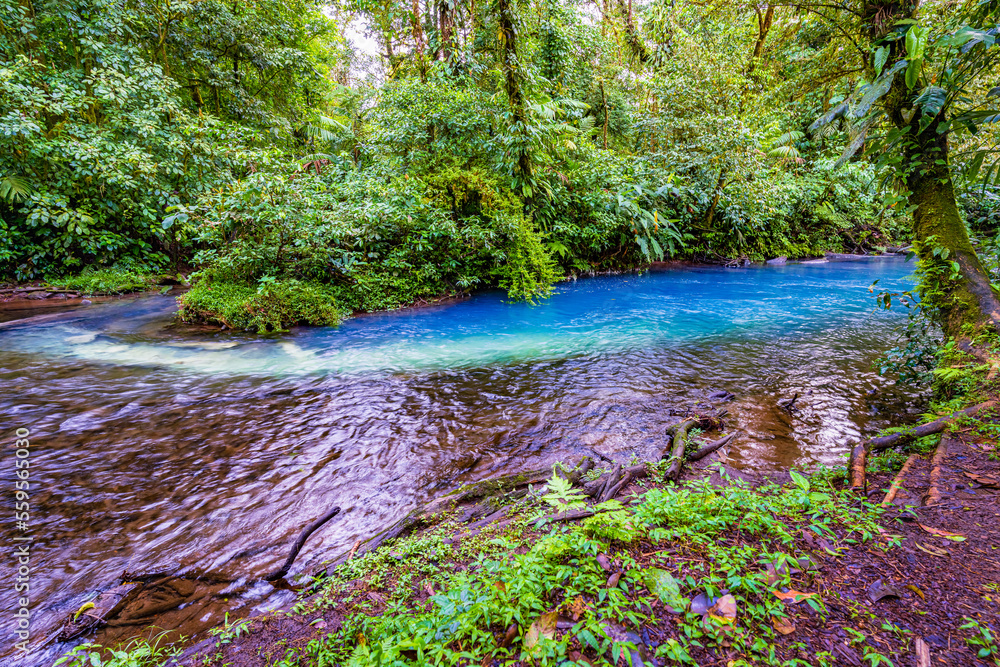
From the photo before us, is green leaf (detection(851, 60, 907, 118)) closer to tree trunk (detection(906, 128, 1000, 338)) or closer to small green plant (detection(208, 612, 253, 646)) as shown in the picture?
tree trunk (detection(906, 128, 1000, 338))

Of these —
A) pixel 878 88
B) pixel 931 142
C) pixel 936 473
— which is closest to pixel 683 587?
pixel 936 473

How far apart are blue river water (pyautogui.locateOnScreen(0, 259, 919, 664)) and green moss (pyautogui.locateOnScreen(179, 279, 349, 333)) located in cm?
40

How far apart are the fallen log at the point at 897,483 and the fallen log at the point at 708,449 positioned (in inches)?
46.5

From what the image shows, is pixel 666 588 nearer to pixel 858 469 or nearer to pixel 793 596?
pixel 793 596

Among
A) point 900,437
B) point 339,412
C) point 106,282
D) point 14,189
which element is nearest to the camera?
point 900,437

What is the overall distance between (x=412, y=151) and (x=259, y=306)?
6.17m

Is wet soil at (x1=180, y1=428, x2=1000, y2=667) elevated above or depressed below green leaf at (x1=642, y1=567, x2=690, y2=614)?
below

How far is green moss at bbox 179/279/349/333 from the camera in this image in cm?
843

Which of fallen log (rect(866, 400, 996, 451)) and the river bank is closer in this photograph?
the river bank

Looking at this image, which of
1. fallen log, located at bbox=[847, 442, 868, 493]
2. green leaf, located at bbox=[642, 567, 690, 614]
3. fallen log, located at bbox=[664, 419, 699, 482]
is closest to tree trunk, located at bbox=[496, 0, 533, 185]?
fallen log, located at bbox=[664, 419, 699, 482]

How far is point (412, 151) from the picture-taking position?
467 inches

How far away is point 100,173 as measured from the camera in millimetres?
10797

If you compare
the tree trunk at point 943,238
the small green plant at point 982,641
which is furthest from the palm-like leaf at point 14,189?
the tree trunk at point 943,238

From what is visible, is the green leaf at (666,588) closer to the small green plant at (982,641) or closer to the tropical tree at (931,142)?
the small green plant at (982,641)
